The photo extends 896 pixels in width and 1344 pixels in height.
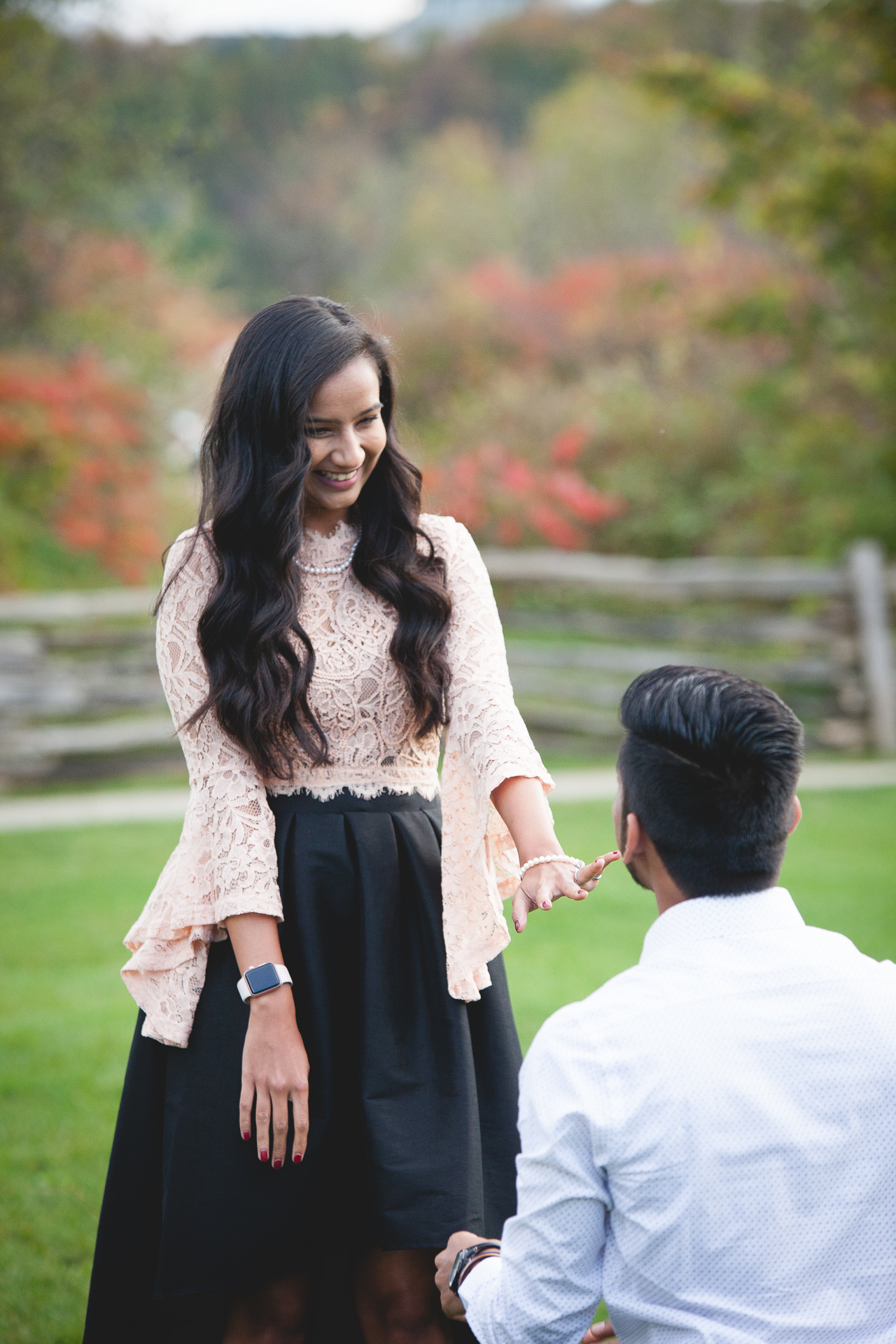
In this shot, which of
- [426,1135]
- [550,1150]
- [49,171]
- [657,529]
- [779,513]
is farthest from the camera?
[49,171]

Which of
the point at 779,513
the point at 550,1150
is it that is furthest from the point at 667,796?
the point at 779,513

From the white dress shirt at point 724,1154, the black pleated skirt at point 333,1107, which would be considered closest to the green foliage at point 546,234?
the black pleated skirt at point 333,1107

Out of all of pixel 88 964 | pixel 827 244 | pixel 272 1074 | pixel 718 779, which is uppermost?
pixel 827 244

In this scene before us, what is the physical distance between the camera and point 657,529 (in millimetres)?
12555

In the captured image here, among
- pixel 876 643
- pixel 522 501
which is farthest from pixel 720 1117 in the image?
pixel 522 501

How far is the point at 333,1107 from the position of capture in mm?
1936

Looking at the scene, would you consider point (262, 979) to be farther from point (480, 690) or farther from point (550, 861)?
point (480, 690)

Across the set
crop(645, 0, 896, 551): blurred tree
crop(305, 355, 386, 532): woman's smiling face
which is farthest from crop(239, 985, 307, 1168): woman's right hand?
crop(645, 0, 896, 551): blurred tree

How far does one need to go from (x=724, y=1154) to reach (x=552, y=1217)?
203 mm

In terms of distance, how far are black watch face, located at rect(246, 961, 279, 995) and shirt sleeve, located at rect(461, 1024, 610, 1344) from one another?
1.84 ft

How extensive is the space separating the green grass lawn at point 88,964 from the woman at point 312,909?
44.9 inches

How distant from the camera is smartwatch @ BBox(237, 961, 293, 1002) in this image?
1833 mm

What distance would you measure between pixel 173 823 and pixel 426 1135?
5718 mm

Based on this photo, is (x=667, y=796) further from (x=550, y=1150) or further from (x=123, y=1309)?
(x=123, y=1309)
